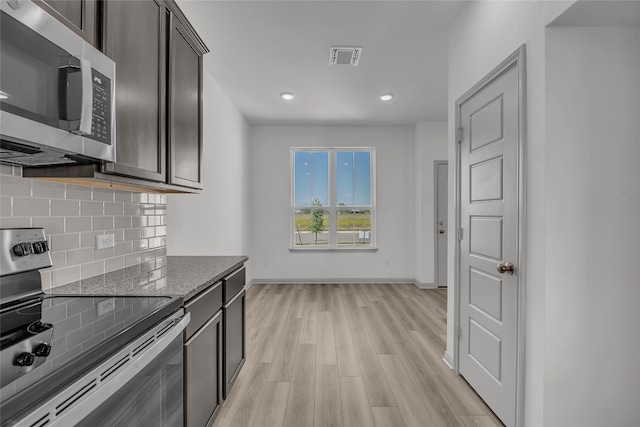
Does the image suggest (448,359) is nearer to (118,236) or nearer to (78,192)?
(118,236)

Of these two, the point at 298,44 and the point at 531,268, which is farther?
the point at 298,44

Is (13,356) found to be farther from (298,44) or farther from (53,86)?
(298,44)

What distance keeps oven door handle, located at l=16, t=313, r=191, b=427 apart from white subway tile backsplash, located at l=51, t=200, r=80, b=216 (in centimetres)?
81

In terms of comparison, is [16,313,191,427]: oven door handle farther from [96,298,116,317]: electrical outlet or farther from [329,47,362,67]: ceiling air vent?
[329,47,362,67]: ceiling air vent

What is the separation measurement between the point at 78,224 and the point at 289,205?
175 inches

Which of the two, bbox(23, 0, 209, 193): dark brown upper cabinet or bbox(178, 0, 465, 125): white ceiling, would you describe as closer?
bbox(23, 0, 209, 193): dark brown upper cabinet

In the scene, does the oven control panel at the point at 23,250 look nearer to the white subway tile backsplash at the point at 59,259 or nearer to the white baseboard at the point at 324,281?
the white subway tile backsplash at the point at 59,259

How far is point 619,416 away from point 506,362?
0.51 m

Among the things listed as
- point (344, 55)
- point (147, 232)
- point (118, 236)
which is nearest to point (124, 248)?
point (118, 236)

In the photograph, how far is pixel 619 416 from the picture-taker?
5.56ft

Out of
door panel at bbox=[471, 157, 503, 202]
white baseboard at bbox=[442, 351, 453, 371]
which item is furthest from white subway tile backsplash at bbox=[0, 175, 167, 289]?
white baseboard at bbox=[442, 351, 453, 371]

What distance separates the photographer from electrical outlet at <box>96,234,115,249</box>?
1.88m

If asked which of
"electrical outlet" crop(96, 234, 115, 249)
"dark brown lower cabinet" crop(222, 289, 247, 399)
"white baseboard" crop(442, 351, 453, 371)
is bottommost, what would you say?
"white baseboard" crop(442, 351, 453, 371)

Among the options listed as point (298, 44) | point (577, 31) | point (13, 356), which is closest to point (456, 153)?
point (577, 31)
